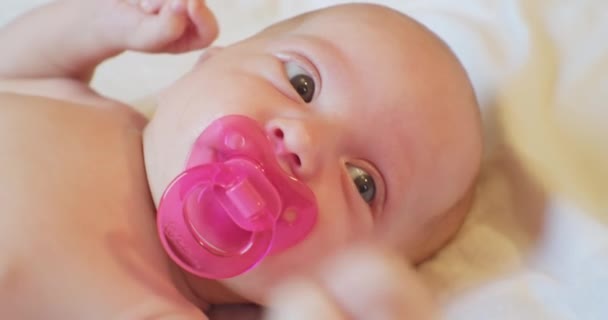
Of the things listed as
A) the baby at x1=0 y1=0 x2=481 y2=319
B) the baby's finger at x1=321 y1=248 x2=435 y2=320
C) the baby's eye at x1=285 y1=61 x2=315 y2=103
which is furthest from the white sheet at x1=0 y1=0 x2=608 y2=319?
the baby's eye at x1=285 y1=61 x2=315 y2=103

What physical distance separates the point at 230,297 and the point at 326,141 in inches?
8.9

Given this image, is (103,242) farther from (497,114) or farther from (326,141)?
(497,114)

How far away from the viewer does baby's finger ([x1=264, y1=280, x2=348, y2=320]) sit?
0.75m

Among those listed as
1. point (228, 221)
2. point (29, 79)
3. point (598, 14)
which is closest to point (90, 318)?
point (228, 221)

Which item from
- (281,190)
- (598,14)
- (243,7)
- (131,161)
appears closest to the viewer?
(281,190)

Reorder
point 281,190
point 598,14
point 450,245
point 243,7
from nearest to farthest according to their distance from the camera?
1. point 281,190
2. point 450,245
3. point 598,14
4. point 243,7

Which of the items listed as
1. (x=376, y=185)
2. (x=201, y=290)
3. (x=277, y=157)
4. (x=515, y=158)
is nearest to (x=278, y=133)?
(x=277, y=157)

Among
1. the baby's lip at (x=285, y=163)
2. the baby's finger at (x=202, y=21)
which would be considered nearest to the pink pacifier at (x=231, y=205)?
the baby's lip at (x=285, y=163)

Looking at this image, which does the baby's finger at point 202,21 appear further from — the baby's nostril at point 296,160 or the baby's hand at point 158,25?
the baby's nostril at point 296,160

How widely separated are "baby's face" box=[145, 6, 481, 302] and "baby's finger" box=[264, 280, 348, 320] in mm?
18

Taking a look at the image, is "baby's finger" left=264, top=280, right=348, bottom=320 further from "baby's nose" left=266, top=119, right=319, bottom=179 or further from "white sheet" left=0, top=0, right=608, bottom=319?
"white sheet" left=0, top=0, right=608, bottom=319

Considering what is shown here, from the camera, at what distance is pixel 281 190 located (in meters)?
0.77

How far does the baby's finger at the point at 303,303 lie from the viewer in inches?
29.6

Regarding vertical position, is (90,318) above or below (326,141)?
below
